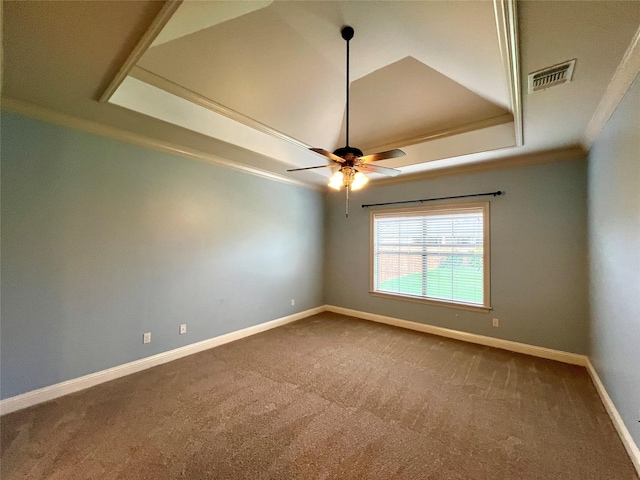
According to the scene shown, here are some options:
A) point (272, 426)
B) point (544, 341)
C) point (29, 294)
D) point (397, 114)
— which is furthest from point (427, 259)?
point (29, 294)

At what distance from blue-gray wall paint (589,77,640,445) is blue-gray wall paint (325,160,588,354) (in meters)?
0.39

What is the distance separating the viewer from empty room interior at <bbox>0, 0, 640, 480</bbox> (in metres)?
1.71

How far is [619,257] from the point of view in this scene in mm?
2080

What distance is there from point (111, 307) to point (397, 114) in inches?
155

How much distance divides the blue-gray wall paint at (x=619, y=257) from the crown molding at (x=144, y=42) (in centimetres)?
299

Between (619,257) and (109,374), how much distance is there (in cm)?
484

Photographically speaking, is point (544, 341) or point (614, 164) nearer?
point (614, 164)

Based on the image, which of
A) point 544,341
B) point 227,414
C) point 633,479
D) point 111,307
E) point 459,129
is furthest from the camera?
point 544,341

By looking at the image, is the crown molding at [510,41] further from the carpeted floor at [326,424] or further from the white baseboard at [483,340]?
the white baseboard at [483,340]

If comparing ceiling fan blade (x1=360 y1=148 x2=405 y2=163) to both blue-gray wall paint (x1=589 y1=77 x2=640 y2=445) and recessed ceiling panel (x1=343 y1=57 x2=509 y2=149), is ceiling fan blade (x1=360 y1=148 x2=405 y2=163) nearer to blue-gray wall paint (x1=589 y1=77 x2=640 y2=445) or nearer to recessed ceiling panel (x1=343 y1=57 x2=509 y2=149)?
recessed ceiling panel (x1=343 y1=57 x2=509 y2=149)

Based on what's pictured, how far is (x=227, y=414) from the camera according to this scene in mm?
2174

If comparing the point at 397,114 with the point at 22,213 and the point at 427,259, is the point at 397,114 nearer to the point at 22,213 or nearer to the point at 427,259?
the point at 427,259

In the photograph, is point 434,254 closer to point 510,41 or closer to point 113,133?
point 510,41

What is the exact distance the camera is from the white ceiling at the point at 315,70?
1.52 meters
